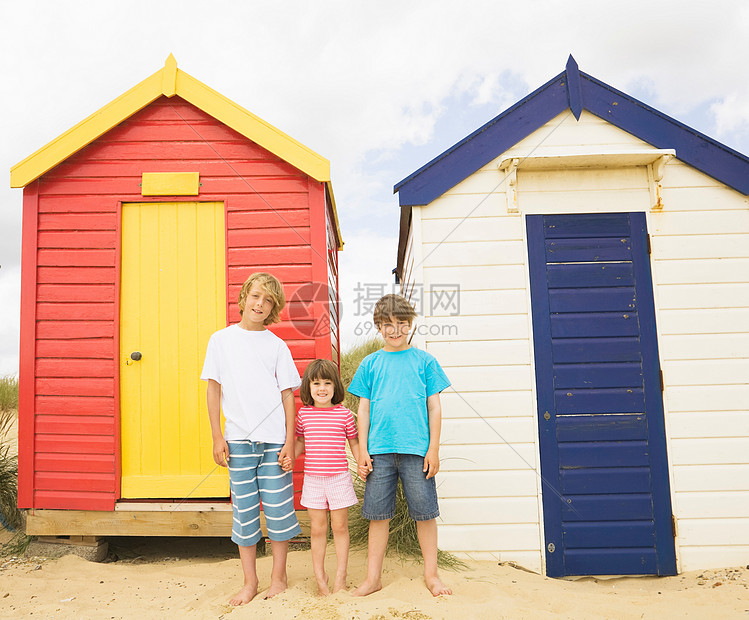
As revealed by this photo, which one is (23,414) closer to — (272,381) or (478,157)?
(272,381)

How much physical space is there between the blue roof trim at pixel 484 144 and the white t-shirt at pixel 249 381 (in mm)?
1644

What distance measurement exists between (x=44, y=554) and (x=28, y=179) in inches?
118

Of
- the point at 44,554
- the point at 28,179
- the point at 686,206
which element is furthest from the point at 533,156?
the point at 44,554

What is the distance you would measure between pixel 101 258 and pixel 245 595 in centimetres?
280

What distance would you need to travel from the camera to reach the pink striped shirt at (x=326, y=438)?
319cm

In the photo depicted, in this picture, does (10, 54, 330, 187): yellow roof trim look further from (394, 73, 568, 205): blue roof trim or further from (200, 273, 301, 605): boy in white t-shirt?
(200, 273, 301, 605): boy in white t-shirt

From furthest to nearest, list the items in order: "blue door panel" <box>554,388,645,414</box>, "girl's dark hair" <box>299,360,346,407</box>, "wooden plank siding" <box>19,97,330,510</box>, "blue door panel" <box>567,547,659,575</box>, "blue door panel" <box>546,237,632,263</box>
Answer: "wooden plank siding" <box>19,97,330,510</box> < "blue door panel" <box>546,237,632,263</box> < "blue door panel" <box>554,388,645,414</box> < "blue door panel" <box>567,547,659,575</box> < "girl's dark hair" <box>299,360,346,407</box>

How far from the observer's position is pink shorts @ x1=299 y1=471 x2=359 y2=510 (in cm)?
315

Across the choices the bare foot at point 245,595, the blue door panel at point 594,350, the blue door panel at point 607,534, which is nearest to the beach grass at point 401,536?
the blue door panel at point 607,534

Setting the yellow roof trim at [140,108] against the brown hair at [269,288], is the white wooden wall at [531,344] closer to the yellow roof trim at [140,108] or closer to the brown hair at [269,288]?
the brown hair at [269,288]

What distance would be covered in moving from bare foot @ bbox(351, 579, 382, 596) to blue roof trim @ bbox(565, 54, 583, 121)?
145 inches

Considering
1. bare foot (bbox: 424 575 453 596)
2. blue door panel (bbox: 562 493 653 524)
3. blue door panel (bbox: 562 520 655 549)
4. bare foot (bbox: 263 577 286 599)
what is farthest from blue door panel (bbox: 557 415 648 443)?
bare foot (bbox: 263 577 286 599)

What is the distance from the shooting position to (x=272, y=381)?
3291mm

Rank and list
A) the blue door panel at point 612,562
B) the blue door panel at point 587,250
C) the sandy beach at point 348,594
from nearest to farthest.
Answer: the sandy beach at point 348,594 → the blue door panel at point 612,562 → the blue door panel at point 587,250
